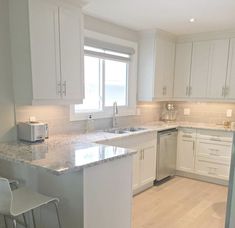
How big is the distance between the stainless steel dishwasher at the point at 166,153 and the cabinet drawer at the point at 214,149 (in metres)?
0.43

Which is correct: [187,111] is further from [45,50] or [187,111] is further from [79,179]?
[79,179]

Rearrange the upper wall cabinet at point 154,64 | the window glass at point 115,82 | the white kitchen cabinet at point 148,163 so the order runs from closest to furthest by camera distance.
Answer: the white kitchen cabinet at point 148,163, the window glass at point 115,82, the upper wall cabinet at point 154,64

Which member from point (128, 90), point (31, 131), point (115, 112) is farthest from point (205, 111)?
point (31, 131)

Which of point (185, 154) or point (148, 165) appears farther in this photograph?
point (185, 154)

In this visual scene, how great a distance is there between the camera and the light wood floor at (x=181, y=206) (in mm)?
2779

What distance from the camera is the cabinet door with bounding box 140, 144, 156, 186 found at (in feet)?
11.6

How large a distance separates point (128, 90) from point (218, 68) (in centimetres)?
158

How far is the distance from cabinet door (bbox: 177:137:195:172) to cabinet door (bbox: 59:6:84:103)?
88.5 inches

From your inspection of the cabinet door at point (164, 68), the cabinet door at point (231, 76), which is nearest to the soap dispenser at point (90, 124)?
the cabinet door at point (164, 68)

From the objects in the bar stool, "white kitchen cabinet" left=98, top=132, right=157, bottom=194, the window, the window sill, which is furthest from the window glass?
the bar stool

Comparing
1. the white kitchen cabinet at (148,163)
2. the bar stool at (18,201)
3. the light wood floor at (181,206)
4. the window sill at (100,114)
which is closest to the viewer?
the bar stool at (18,201)

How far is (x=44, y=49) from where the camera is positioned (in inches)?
93.5

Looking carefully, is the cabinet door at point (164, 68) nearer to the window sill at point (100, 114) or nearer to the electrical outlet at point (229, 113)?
the window sill at point (100, 114)

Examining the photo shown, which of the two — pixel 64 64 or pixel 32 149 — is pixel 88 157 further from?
pixel 64 64
